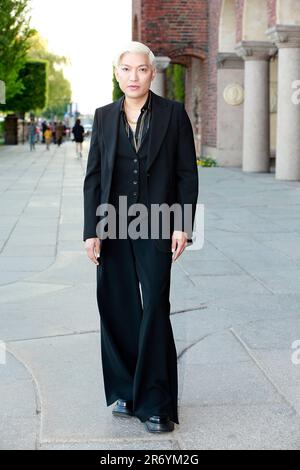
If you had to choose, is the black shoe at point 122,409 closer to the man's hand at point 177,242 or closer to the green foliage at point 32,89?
the man's hand at point 177,242

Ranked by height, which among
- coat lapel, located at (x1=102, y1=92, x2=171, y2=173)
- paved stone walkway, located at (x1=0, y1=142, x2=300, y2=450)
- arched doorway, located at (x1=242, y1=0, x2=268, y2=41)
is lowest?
paved stone walkway, located at (x1=0, y1=142, x2=300, y2=450)

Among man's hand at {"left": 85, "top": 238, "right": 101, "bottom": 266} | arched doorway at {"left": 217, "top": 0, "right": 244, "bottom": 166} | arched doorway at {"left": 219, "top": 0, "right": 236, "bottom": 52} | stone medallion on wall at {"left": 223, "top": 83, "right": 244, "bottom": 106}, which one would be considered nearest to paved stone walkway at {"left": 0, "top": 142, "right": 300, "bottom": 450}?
man's hand at {"left": 85, "top": 238, "right": 101, "bottom": 266}

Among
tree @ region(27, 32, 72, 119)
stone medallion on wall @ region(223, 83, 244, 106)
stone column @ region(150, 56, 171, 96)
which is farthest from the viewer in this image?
tree @ region(27, 32, 72, 119)

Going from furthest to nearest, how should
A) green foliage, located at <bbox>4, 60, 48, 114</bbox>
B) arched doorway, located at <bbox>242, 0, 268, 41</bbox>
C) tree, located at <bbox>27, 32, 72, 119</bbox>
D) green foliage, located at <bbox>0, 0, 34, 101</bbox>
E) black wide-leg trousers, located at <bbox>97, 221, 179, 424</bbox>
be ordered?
tree, located at <bbox>27, 32, 72, 119</bbox>
green foliage, located at <bbox>4, 60, 48, 114</bbox>
green foliage, located at <bbox>0, 0, 34, 101</bbox>
arched doorway, located at <bbox>242, 0, 268, 41</bbox>
black wide-leg trousers, located at <bbox>97, 221, 179, 424</bbox>

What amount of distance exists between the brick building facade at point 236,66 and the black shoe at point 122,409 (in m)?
14.4

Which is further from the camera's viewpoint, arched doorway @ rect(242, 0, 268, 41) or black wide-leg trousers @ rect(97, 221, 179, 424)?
arched doorway @ rect(242, 0, 268, 41)

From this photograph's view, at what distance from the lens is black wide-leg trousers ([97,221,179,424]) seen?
407 cm

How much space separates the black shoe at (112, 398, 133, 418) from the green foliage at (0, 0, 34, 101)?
3233 centimetres

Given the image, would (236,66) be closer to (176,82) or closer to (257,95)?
(257,95)

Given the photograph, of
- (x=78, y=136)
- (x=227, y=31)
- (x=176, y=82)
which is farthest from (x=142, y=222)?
(x=78, y=136)

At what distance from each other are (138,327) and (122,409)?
402 mm

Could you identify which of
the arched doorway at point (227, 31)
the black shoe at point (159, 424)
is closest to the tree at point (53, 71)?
the arched doorway at point (227, 31)

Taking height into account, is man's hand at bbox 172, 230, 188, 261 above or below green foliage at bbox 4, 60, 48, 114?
below

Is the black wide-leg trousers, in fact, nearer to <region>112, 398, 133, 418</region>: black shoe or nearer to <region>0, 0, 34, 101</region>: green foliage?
<region>112, 398, 133, 418</region>: black shoe
